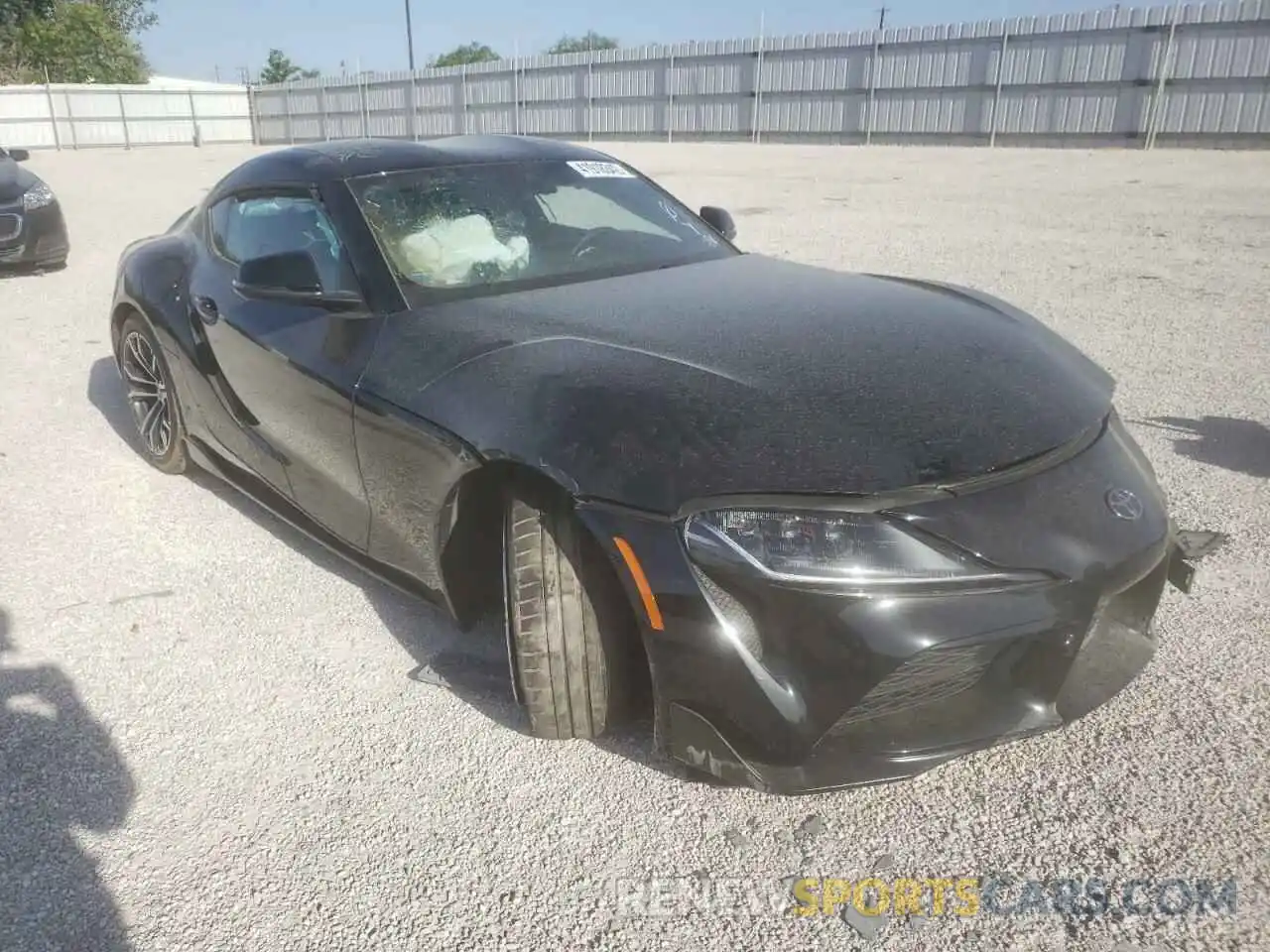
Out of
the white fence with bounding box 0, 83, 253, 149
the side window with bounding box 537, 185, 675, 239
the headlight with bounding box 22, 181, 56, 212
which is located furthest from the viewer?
the white fence with bounding box 0, 83, 253, 149

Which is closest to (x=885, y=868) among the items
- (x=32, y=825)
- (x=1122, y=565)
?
(x=1122, y=565)

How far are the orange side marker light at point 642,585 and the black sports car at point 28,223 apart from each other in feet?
28.2

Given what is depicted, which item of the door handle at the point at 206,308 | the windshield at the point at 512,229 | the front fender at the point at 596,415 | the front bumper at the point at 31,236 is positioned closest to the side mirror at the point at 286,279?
the windshield at the point at 512,229

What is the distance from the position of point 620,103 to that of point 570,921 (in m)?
29.1

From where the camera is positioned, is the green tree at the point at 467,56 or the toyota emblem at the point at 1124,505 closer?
the toyota emblem at the point at 1124,505

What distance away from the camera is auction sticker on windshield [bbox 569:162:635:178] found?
3496mm

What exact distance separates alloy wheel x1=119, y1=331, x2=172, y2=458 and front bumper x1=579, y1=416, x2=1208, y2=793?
2.72 metres

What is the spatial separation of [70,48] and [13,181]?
4349 cm

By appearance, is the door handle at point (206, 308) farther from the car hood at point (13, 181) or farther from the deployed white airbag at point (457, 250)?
the car hood at point (13, 181)

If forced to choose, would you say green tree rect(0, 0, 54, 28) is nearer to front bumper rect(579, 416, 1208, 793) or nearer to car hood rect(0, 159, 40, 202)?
car hood rect(0, 159, 40, 202)

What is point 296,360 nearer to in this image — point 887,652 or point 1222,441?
point 887,652

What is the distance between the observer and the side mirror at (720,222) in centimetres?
383

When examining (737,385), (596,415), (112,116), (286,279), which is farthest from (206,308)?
(112,116)

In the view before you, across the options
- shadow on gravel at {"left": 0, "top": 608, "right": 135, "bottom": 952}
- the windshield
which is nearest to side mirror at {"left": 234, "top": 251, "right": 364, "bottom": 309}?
the windshield
